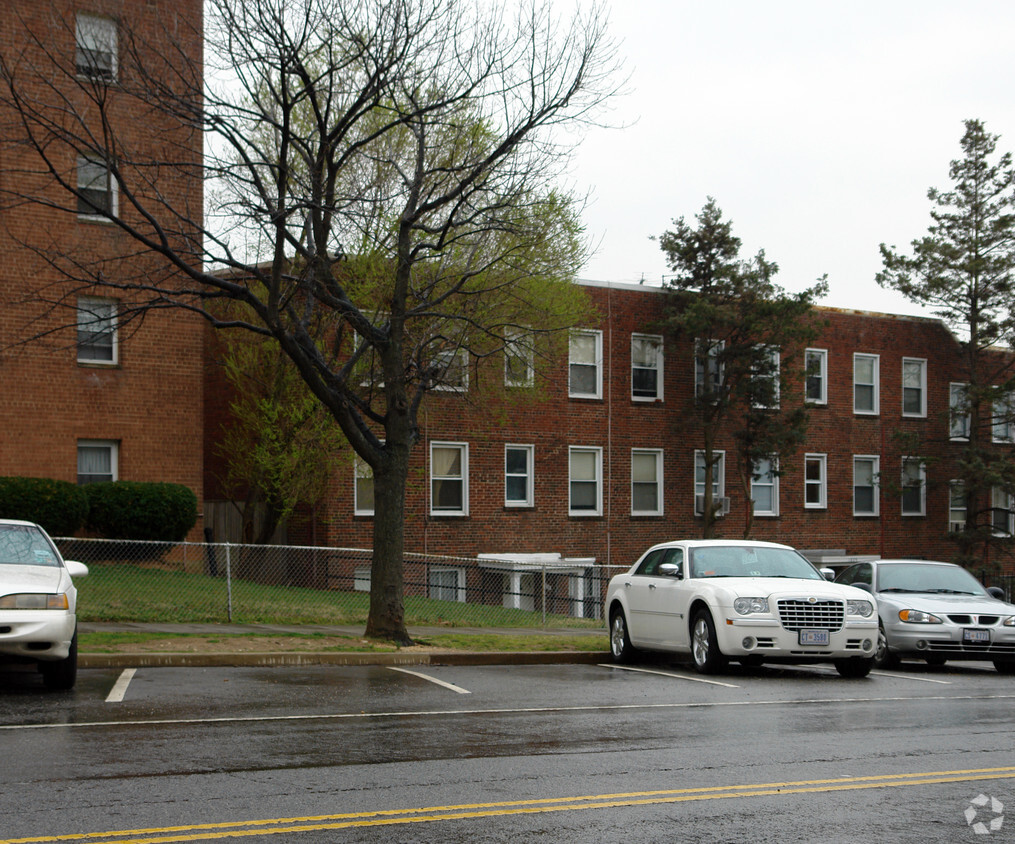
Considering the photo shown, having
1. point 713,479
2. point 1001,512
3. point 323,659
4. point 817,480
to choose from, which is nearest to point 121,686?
point 323,659

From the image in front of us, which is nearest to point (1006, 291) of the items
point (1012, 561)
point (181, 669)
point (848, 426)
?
point (848, 426)

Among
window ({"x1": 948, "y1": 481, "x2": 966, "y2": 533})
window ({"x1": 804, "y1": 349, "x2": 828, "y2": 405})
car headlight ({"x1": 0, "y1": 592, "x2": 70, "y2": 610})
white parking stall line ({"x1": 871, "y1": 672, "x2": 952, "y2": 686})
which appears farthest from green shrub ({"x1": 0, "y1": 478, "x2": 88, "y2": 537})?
window ({"x1": 948, "y1": 481, "x2": 966, "y2": 533})

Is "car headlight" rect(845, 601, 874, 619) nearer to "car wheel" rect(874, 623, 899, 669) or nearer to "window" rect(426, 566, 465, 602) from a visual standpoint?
"car wheel" rect(874, 623, 899, 669)

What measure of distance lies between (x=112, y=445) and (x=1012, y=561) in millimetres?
27497

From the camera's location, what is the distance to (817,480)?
37.7 metres

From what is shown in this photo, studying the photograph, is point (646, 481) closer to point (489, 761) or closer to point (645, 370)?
point (645, 370)

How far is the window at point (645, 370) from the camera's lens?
33.8 meters

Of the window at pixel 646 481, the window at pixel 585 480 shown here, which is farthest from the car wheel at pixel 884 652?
the window at pixel 646 481

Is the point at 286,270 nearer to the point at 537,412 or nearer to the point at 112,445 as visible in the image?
the point at 112,445

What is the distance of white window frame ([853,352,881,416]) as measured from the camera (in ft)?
125

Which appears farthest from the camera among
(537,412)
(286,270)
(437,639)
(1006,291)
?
(1006,291)

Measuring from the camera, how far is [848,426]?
38.1 metres

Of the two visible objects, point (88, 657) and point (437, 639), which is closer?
point (88, 657)

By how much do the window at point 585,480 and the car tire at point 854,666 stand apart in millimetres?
18257
